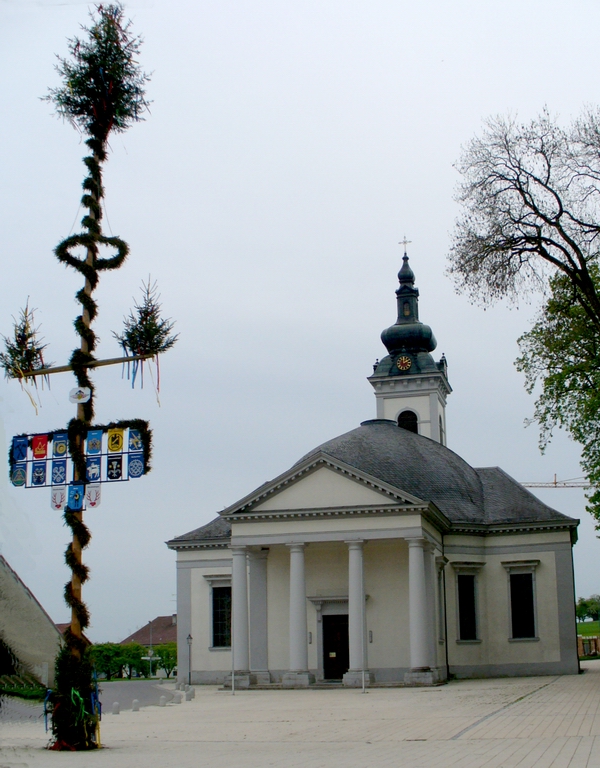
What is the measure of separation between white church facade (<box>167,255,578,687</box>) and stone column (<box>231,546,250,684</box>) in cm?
6

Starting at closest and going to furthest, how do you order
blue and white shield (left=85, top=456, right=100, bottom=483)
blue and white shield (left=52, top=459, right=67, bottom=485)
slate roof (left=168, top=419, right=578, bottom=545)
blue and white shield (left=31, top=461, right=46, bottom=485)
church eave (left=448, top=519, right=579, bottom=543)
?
1. blue and white shield (left=31, top=461, right=46, bottom=485)
2. blue and white shield (left=52, top=459, right=67, bottom=485)
3. blue and white shield (left=85, top=456, right=100, bottom=483)
4. church eave (left=448, top=519, right=579, bottom=543)
5. slate roof (left=168, top=419, right=578, bottom=545)

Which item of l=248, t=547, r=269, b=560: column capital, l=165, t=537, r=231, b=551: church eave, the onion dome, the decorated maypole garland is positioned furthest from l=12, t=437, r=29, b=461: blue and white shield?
the onion dome

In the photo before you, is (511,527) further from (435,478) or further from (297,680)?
(297,680)

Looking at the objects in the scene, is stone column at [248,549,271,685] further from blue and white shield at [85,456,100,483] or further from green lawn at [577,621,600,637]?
green lawn at [577,621,600,637]

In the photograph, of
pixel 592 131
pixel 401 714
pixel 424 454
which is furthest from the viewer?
pixel 424 454

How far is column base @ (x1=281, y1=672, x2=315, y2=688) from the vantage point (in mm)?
37125

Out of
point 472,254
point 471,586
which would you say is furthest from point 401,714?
point 471,586

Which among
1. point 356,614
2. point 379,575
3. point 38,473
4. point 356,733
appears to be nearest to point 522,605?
point 379,575

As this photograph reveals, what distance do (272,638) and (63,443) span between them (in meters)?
27.4

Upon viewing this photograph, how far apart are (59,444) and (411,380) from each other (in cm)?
4739

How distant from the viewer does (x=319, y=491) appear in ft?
125

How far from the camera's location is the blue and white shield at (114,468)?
1485 centimetres

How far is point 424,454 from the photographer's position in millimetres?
47094

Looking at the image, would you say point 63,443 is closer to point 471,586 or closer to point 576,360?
point 576,360
